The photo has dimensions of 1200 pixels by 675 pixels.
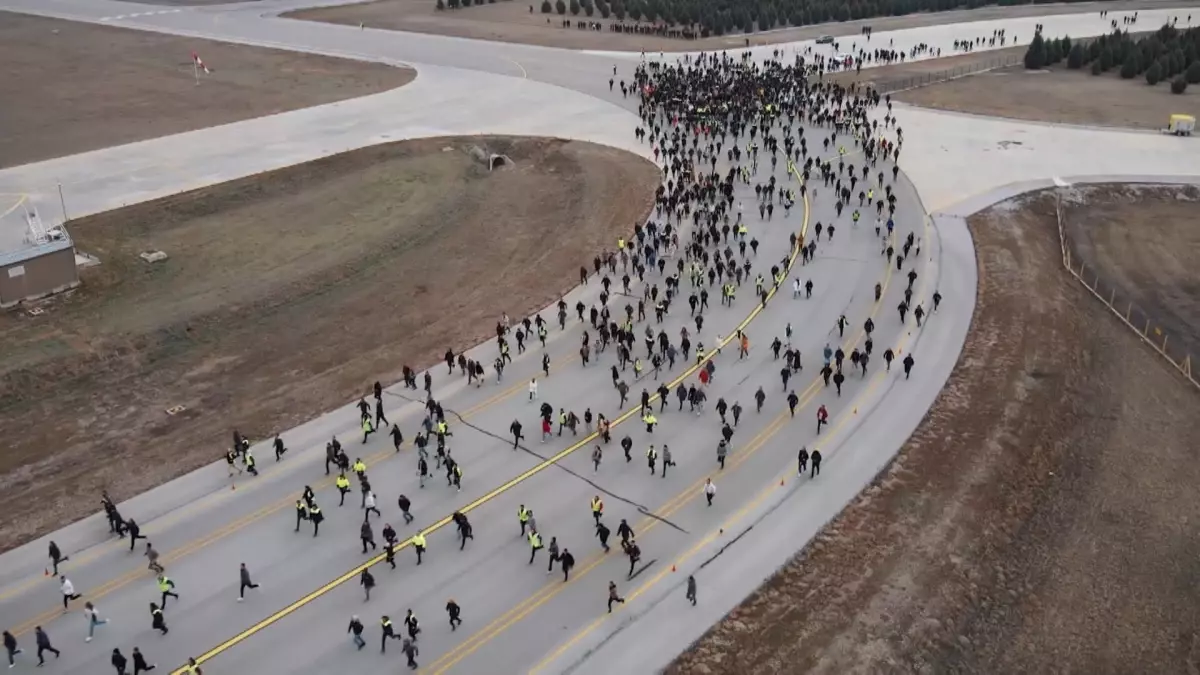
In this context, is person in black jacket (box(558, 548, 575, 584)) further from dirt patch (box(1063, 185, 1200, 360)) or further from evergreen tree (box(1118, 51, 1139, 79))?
evergreen tree (box(1118, 51, 1139, 79))

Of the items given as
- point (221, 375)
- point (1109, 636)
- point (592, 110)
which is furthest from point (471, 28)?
point (1109, 636)

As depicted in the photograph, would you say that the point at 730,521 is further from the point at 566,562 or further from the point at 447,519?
the point at 447,519

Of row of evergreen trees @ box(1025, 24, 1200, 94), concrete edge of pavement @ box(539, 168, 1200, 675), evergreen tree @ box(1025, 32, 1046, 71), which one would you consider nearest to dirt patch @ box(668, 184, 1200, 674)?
concrete edge of pavement @ box(539, 168, 1200, 675)

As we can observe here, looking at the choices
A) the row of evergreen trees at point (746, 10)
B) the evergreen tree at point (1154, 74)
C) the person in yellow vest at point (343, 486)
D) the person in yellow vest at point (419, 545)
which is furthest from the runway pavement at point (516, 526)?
the row of evergreen trees at point (746, 10)

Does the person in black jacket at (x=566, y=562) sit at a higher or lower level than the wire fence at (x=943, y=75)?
lower

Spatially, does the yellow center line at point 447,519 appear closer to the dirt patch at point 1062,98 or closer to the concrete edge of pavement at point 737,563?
the concrete edge of pavement at point 737,563

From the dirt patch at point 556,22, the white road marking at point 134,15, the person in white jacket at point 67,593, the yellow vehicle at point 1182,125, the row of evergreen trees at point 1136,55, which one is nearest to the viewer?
the person in white jacket at point 67,593
